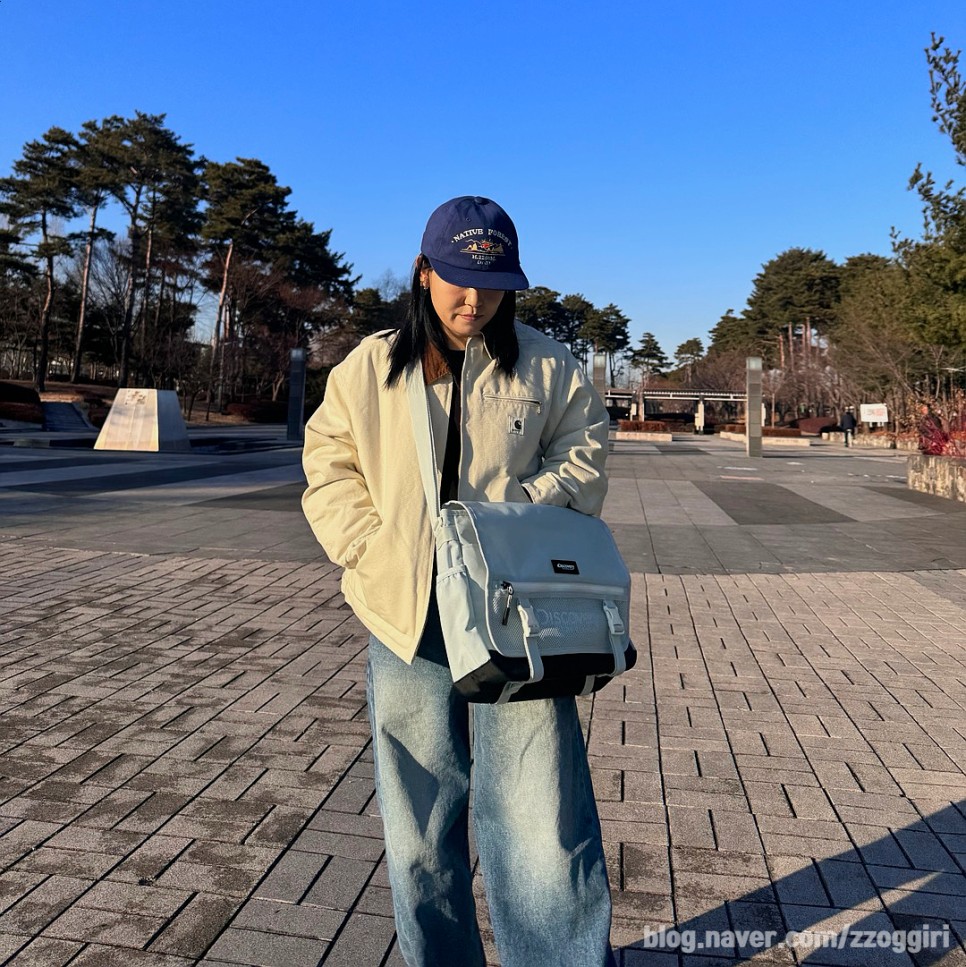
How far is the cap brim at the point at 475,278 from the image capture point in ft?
6.27

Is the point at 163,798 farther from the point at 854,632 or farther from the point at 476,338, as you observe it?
the point at 854,632

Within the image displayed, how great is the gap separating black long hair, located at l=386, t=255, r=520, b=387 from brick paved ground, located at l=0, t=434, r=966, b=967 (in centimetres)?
145

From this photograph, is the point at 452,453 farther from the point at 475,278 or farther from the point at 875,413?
the point at 875,413

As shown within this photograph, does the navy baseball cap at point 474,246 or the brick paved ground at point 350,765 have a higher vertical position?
the navy baseball cap at point 474,246

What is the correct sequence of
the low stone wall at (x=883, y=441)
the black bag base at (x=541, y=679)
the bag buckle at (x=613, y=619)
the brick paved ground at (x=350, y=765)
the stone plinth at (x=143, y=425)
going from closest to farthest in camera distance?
the black bag base at (x=541, y=679), the bag buckle at (x=613, y=619), the brick paved ground at (x=350, y=765), the stone plinth at (x=143, y=425), the low stone wall at (x=883, y=441)

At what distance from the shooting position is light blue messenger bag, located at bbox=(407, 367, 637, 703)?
1.67 meters

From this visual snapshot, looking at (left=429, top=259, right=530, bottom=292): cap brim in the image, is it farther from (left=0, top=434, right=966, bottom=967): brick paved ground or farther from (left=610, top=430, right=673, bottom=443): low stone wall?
(left=610, top=430, right=673, bottom=443): low stone wall

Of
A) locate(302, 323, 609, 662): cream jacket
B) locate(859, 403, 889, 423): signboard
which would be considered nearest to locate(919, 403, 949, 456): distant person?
locate(302, 323, 609, 662): cream jacket

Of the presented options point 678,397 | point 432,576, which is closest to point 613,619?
point 432,576

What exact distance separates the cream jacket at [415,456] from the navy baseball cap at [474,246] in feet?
0.46

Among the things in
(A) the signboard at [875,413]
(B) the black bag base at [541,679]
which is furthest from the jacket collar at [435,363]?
(A) the signboard at [875,413]

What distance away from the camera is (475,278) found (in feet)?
6.28

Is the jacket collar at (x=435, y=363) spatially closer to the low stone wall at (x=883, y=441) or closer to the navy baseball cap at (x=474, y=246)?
the navy baseball cap at (x=474, y=246)

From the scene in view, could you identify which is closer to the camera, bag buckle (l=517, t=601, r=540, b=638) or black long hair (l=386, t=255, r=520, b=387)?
bag buckle (l=517, t=601, r=540, b=638)
